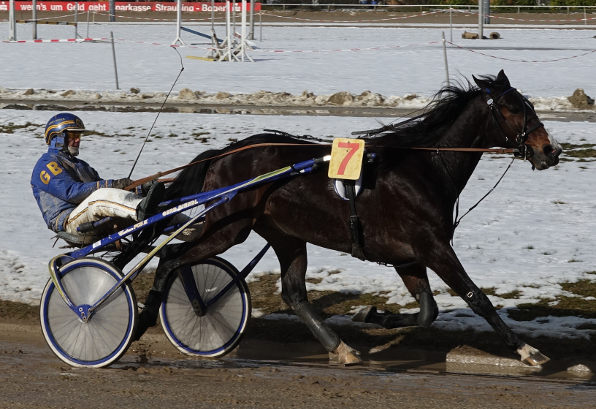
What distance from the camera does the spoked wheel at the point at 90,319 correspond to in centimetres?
536

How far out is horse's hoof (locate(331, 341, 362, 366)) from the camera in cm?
538

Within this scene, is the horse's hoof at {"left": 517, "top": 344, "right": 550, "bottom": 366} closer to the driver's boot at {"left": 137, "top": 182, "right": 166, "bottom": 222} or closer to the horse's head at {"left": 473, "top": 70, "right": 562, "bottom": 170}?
the horse's head at {"left": 473, "top": 70, "right": 562, "bottom": 170}

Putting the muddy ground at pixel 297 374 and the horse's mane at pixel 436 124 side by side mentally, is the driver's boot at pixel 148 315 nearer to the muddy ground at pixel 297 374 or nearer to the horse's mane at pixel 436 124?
the muddy ground at pixel 297 374

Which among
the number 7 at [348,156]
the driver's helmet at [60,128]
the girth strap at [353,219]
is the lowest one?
the girth strap at [353,219]

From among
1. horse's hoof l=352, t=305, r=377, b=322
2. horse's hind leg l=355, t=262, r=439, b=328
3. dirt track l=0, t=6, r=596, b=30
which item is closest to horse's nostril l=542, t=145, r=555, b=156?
horse's hind leg l=355, t=262, r=439, b=328

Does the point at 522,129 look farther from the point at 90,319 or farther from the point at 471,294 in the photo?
the point at 90,319

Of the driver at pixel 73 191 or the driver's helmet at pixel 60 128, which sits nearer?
the driver at pixel 73 191

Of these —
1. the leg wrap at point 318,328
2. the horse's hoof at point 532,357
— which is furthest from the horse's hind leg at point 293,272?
the horse's hoof at point 532,357

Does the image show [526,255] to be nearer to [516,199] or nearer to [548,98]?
[516,199]

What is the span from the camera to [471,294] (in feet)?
16.1

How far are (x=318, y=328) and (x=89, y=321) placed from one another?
5.03 ft

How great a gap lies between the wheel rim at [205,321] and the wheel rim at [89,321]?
0.49m

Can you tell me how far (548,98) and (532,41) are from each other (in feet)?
52.1

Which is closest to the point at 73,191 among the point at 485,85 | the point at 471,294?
the point at 471,294
